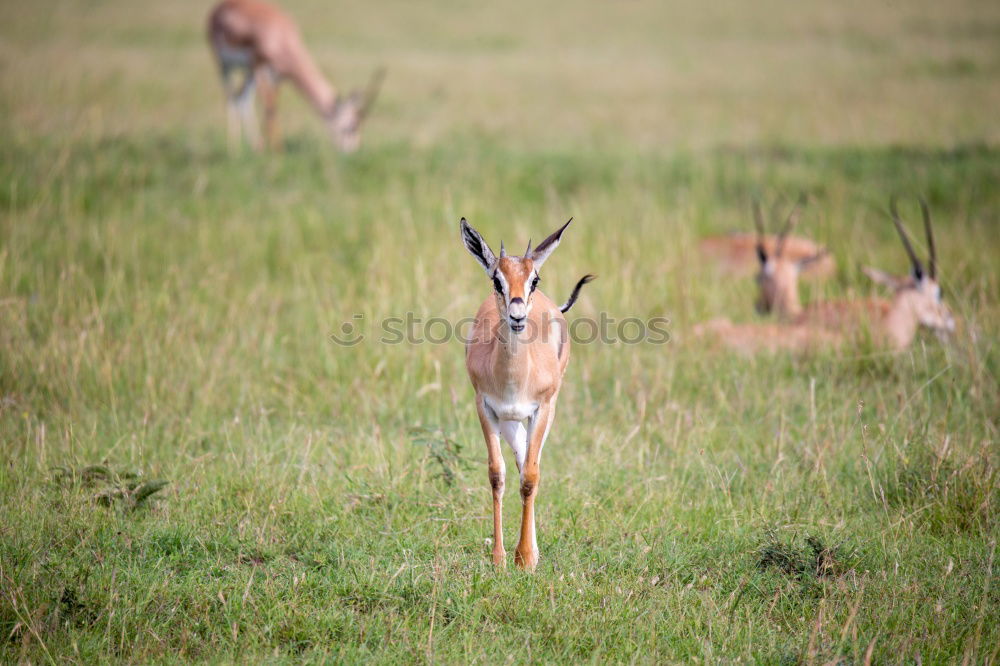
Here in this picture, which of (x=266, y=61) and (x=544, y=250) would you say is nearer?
(x=544, y=250)

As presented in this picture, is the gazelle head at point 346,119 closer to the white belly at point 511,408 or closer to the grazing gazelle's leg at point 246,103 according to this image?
the grazing gazelle's leg at point 246,103

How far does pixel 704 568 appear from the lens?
3.46 metres

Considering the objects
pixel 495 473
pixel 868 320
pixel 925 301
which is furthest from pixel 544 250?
pixel 925 301

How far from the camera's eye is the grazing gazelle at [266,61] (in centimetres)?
1202

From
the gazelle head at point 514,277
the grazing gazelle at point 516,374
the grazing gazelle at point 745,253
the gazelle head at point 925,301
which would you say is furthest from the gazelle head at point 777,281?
the gazelle head at point 514,277

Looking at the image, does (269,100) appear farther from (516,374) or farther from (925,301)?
(516,374)

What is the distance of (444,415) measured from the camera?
195 inches

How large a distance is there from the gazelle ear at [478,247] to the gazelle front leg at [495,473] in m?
0.50

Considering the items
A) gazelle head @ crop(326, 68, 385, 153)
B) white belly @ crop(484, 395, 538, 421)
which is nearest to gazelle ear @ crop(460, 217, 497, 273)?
white belly @ crop(484, 395, 538, 421)

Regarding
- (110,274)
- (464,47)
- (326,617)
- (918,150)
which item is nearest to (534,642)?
(326,617)

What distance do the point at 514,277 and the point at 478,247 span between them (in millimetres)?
278

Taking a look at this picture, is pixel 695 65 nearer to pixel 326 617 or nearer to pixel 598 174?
pixel 598 174

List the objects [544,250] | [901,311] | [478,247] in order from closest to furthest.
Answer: [544,250]
[478,247]
[901,311]

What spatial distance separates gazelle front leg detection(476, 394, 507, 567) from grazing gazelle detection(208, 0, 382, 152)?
901 centimetres
